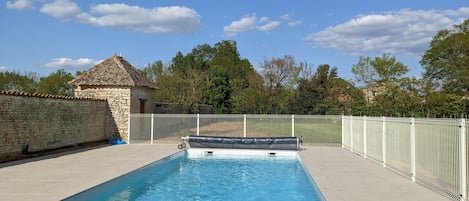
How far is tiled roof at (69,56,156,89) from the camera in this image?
62.8 feet

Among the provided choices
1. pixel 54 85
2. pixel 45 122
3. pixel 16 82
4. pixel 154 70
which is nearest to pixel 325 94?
pixel 54 85

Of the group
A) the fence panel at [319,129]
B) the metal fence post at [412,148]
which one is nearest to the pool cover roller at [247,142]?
the fence panel at [319,129]

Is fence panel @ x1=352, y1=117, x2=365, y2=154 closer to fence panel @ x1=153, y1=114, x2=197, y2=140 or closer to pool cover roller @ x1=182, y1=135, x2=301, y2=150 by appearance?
pool cover roller @ x1=182, y1=135, x2=301, y2=150

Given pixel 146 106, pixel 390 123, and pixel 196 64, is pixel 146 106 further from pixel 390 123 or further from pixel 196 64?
pixel 196 64

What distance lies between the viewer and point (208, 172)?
1223cm

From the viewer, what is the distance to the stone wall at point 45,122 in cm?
1144

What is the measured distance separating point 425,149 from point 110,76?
51.3 ft

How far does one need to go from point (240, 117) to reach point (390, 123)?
9.13 m

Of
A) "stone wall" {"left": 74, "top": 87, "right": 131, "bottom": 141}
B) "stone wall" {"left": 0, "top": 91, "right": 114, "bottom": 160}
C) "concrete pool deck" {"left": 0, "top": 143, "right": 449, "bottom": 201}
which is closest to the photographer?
A: "concrete pool deck" {"left": 0, "top": 143, "right": 449, "bottom": 201}

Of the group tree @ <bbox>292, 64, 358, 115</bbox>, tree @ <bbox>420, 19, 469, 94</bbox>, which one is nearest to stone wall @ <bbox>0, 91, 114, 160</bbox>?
tree @ <bbox>292, 64, 358, 115</bbox>

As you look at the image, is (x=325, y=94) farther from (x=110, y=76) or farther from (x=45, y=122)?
(x=45, y=122)

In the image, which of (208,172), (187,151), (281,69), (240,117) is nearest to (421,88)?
(281,69)

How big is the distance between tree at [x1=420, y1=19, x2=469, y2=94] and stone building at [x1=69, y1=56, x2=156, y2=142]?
99.4ft

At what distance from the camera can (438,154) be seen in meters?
7.11
